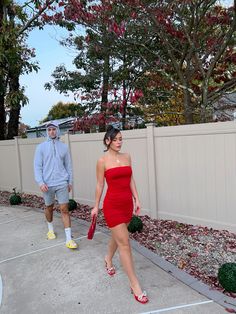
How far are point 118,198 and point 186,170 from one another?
2.36 meters

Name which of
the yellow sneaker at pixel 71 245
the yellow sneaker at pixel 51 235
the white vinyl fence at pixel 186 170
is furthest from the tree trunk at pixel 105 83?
the yellow sneaker at pixel 71 245

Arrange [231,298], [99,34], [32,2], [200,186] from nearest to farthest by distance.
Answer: [231,298], [200,186], [99,34], [32,2]

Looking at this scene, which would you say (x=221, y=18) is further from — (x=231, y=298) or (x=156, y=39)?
(x=231, y=298)

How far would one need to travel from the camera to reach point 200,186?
5.54 m

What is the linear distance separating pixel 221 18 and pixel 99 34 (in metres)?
2.71

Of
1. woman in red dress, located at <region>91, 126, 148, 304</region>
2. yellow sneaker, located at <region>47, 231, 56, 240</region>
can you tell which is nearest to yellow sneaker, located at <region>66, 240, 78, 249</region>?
yellow sneaker, located at <region>47, 231, 56, 240</region>

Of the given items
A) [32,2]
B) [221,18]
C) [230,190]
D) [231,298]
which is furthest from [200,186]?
[32,2]

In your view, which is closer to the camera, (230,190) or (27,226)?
(230,190)

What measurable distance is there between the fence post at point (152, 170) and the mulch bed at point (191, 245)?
0.84ft

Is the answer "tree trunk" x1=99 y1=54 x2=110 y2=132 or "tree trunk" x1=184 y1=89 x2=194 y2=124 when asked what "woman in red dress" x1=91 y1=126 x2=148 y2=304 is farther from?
"tree trunk" x1=99 y1=54 x2=110 y2=132

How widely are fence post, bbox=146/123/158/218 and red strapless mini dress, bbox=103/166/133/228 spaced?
2534mm

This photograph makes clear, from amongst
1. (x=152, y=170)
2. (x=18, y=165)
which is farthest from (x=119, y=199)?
(x=18, y=165)

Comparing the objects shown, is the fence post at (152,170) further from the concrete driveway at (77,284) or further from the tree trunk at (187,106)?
the tree trunk at (187,106)

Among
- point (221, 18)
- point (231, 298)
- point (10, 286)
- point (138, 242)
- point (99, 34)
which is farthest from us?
point (99, 34)
